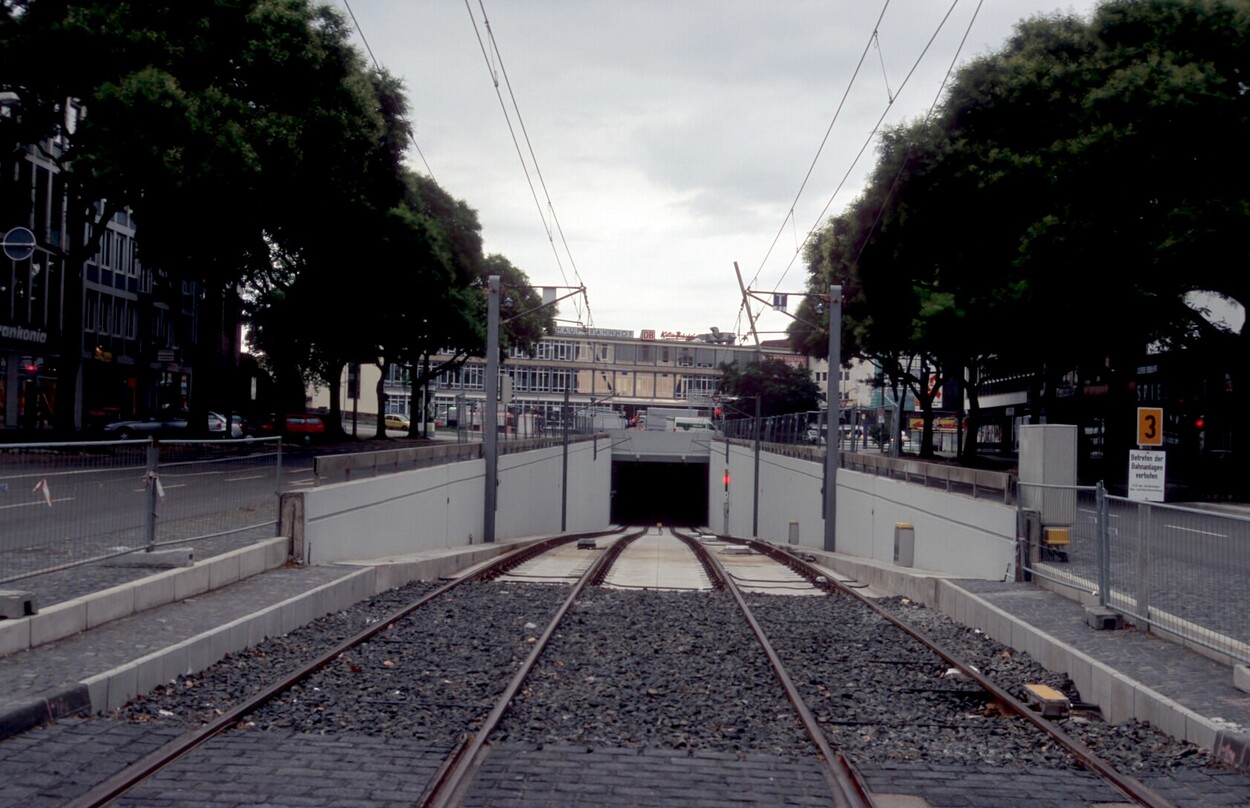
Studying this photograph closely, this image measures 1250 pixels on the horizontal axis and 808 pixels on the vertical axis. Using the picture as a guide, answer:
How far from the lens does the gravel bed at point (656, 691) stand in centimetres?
723

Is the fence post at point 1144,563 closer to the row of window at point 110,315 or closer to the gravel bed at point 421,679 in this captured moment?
the gravel bed at point 421,679

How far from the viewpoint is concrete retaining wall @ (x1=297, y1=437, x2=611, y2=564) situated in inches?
583

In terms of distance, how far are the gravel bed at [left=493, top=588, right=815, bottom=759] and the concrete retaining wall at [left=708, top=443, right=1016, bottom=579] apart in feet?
14.6

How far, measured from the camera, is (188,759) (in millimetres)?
6344

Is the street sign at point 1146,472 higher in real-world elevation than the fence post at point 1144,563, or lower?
higher

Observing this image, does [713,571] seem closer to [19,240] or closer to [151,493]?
[151,493]

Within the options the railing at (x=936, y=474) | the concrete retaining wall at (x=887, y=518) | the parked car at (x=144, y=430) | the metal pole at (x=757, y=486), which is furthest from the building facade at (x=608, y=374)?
the railing at (x=936, y=474)

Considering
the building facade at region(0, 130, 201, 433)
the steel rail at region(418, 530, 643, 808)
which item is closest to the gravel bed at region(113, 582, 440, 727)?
the steel rail at region(418, 530, 643, 808)

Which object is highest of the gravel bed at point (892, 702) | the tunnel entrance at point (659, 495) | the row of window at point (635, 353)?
the row of window at point (635, 353)

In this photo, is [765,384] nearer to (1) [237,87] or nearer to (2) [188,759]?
(1) [237,87]

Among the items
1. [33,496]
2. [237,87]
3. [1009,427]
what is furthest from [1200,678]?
[1009,427]

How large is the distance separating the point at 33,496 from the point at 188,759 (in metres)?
3.99

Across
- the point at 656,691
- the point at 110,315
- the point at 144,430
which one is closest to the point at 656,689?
the point at 656,691

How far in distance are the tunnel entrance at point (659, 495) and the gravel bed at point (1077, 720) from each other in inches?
2561
